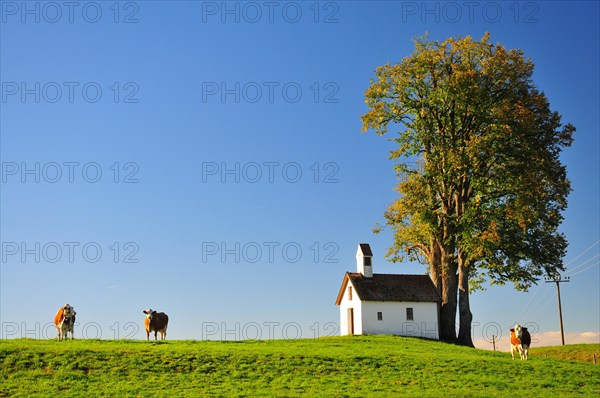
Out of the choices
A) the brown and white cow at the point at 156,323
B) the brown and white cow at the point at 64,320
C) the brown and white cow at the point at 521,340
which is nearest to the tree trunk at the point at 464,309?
the brown and white cow at the point at 521,340

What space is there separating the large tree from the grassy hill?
45.7 feet

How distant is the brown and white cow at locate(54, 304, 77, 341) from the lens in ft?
126

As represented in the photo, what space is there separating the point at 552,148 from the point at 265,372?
3117 centimetres

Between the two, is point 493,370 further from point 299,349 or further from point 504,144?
point 504,144

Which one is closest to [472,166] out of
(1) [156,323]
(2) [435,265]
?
(2) [435,265]

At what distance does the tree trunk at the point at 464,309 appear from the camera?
53.8 meters

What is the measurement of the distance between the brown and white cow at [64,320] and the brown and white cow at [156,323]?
176 inches

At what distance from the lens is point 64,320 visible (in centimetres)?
3853

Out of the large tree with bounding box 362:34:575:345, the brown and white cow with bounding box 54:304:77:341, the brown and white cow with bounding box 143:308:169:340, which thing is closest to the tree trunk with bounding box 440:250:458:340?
the large tree with bounding box 362:34:575:345

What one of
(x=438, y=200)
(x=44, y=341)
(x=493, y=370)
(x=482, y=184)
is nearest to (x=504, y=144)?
(x=482, y=184)

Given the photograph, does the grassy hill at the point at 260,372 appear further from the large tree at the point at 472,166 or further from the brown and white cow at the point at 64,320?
the large tree at the point at 472,166

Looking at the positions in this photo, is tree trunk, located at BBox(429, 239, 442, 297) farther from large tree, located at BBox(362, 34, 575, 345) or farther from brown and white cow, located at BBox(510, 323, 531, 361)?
brown and white cow, located at BBox(510, 323, 531, 361)

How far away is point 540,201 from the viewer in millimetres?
50594

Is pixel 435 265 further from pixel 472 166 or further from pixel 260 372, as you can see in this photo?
pixel 260 372
